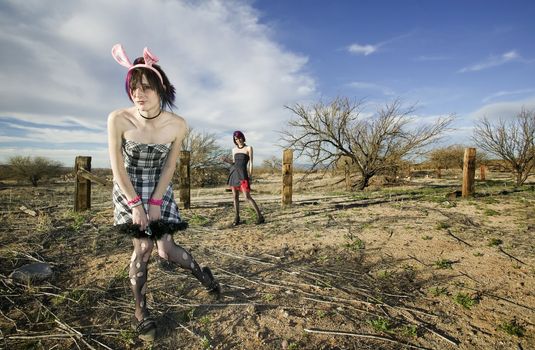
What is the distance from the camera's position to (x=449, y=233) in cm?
490

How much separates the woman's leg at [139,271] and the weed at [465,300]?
9.22ft

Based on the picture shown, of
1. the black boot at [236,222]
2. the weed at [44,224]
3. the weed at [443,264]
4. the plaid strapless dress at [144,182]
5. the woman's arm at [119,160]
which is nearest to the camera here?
the woman's arm at [119,160]

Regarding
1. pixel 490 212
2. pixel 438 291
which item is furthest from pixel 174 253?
pixel 490 212

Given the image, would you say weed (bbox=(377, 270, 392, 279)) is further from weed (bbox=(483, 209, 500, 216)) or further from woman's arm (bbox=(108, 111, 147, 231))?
weed (bbox=(483, 209, 500, 216))

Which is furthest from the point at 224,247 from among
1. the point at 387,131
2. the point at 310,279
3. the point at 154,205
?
the point at 387,131

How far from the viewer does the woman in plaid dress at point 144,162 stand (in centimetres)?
206

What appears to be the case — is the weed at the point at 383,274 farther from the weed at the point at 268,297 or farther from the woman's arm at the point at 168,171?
A: the woman's arm at the point at 168,171

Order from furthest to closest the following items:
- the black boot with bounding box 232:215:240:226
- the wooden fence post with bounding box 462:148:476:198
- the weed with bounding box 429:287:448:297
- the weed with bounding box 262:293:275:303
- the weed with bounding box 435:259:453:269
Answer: the wooden fence post with bounding box 462:148:476:198 < the black boot with bounding box 232:215:240:226 < the weed with bounding box 435:259:453:269 < the weed with bounding box 429:287:448:297 < the weed with bounding box 262:293:275:303

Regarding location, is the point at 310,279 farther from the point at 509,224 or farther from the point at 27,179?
the point at 27,179

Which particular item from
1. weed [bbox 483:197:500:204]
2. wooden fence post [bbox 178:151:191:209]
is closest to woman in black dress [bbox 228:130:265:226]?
wooden fence post [bbox 178:151:191:209]

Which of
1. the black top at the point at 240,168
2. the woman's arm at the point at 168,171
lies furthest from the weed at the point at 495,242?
the woman's arm at the point at 168,171

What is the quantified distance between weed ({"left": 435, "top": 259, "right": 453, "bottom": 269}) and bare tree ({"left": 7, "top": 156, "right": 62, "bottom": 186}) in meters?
20.2

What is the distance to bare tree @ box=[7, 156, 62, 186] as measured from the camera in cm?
1627

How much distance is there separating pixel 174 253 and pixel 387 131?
11.0 m
